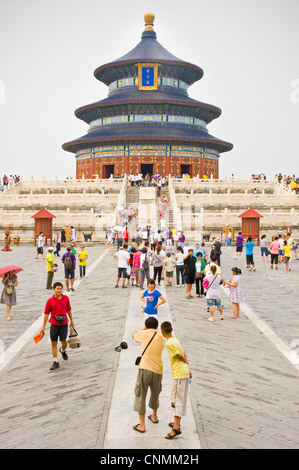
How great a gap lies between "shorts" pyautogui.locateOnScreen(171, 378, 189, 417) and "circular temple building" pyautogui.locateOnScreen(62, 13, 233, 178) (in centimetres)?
4912

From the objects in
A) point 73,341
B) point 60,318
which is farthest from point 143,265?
point 60,318

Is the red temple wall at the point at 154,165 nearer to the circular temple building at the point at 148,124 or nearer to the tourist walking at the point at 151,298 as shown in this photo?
the circular temple building at the point at 148,124

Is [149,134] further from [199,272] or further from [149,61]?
[199,272]

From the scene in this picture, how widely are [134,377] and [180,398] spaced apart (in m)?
2.16

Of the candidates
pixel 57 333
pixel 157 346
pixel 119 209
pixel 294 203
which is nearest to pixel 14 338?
pixel 57 333

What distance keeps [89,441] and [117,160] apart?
52.5 m

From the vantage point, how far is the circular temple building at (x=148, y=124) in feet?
188

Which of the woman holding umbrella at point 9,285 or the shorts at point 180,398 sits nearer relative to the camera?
the shorts at point 180,398

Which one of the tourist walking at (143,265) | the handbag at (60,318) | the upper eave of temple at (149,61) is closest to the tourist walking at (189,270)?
the tourist walking at (143,265)

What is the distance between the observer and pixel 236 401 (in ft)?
27.2

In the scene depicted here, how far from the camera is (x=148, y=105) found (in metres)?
58.4

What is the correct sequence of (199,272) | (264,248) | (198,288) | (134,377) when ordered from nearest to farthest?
(134,377), (199,272), (198,288), (264,248)

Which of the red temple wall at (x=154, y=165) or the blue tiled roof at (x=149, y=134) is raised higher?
the blue tiled roof at (x=149, y=134)
